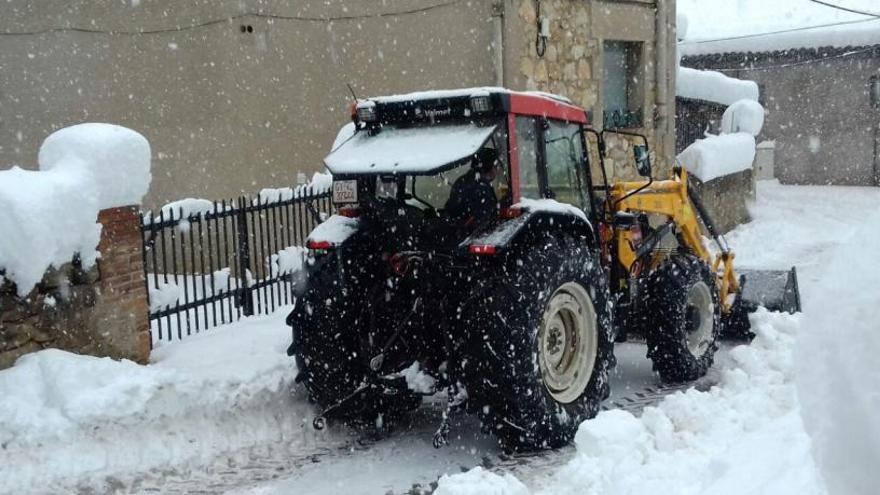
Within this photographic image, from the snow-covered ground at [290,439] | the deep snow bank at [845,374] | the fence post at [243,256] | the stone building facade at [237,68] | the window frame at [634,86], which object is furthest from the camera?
the window frame at [634,86]

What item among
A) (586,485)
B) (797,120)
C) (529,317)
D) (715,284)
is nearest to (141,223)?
(529,317)

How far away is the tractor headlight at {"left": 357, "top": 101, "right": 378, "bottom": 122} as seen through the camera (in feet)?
18.3

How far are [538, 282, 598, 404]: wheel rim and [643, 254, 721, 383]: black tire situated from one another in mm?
1099

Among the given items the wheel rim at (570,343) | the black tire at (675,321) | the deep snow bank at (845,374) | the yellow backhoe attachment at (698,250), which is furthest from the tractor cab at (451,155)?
the deep snow bank at (845,374)

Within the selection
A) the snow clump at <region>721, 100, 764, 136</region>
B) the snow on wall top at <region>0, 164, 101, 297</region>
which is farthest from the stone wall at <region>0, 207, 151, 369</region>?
the snow clump at <region>721, 100, 764, 136</region>

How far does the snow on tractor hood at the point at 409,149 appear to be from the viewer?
493 cm

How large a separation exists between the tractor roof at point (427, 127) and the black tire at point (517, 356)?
27.9 inches

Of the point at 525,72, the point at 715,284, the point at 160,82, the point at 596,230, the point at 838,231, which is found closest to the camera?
the point at 596,230

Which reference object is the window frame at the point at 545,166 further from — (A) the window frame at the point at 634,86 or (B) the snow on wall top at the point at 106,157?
(A) the window frame at the point at 634,86

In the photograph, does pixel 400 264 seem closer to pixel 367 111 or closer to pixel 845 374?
pixel 367 111

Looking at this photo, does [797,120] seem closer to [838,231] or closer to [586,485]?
[838,231]

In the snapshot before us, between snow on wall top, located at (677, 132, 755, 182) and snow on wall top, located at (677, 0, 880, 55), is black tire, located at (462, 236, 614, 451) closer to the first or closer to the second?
snow on wall top, located at (677, 132, 755, 182)

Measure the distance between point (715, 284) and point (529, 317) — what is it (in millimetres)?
2702

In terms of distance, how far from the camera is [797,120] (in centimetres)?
2536
